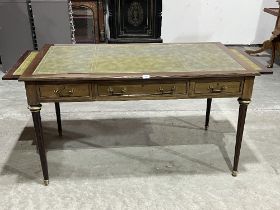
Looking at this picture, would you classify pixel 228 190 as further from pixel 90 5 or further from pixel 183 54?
pixel 90 5

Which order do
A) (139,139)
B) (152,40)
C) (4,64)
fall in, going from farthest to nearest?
(152,40)
(4,64)
(139,139)

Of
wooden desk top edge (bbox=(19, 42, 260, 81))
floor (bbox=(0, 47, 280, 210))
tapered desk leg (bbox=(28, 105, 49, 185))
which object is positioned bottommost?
floor (bbox=(0, 47, 280, 210))

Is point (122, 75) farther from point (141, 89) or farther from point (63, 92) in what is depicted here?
point (63, 92)

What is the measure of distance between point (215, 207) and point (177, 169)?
0.43 meters

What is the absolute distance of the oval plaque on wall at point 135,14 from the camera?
437 cm

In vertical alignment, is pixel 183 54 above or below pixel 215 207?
above

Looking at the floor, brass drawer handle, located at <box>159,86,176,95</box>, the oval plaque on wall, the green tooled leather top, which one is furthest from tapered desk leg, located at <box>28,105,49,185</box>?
the oval plaque on wall

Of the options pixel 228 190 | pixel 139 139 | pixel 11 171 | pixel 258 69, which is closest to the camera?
pixel 258 69

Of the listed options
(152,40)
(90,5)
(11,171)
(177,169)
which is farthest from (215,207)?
(90,5)

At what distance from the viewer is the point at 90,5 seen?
4.61 metres

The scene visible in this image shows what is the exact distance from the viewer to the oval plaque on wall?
4.37 metres

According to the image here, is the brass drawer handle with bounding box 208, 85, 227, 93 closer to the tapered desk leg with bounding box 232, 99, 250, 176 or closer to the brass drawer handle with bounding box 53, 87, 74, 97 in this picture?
the tapered desk leg with bounding box 232, 99, 250, 176

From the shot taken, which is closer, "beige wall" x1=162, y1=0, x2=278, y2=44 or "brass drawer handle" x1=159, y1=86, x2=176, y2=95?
"brass drawer handle" x1=159, y1=86, x2=176, y2=95

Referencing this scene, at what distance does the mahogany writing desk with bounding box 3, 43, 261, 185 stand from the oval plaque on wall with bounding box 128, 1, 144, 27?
8.33 ft
